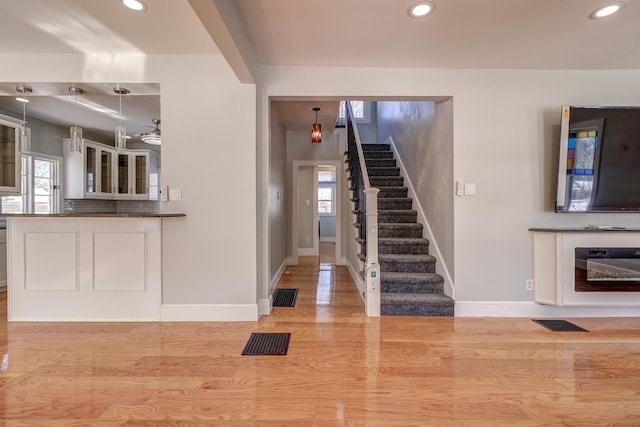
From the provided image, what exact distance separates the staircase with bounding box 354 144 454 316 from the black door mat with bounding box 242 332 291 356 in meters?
1.10

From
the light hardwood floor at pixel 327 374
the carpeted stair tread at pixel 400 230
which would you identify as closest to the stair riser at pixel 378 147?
the carpeted stair tread at pixel 400 230

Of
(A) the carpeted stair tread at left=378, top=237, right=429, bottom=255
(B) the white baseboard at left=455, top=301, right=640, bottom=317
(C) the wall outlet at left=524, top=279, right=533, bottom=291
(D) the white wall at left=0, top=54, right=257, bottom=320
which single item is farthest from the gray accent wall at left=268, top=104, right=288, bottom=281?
(C) the wall outlet at left=524, top=279, right=533, bottom=291

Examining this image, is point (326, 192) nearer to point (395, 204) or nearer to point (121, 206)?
point (395, 204)

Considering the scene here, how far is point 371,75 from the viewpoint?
308 cm

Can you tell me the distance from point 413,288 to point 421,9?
2.54 m

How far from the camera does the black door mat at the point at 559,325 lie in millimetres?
2739

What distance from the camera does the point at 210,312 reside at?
9.55 ft

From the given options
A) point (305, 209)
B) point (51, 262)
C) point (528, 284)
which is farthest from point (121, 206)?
point (528, 284)

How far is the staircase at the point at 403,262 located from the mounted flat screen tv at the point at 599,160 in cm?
143

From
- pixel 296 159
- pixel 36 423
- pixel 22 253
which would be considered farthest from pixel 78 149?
pixel 296 159

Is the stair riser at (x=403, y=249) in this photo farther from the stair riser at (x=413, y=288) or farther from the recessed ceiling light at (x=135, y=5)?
the recessed ceiling light at (x=135, y=5)

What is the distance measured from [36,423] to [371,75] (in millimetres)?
3466

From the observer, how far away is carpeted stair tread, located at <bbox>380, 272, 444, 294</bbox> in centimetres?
329

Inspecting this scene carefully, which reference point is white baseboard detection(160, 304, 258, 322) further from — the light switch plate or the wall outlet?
the wall outlet
